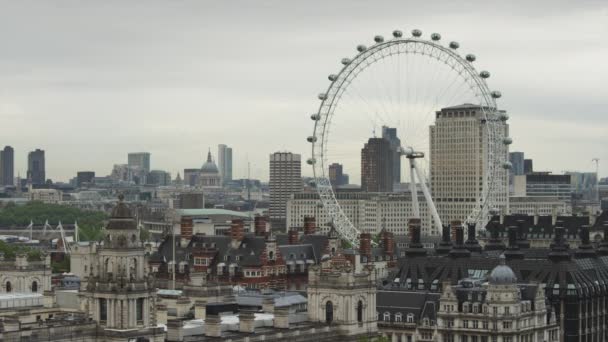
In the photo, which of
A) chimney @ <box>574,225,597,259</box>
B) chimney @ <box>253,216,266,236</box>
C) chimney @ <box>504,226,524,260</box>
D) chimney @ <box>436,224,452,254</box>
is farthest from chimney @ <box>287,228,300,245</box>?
chimney @ <box>574,225,597,259</box>

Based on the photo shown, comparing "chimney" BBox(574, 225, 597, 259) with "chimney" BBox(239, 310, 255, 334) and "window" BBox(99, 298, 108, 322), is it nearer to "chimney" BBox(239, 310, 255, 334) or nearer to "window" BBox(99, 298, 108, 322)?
"chimney" BBox(239, 310, 255, 334)

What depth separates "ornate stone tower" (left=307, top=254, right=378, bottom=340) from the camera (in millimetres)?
109250

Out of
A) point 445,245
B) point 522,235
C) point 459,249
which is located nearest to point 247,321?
point 459,249

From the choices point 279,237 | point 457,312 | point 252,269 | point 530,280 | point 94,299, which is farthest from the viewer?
point 279,237

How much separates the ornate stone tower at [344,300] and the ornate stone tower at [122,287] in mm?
17820

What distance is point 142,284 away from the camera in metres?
93.8

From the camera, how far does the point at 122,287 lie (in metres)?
92.8

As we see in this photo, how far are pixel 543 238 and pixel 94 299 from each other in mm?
113634

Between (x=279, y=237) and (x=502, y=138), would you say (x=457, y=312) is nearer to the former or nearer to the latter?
(x=279, y=237)

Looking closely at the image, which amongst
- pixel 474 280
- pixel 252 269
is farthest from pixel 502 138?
pixel 474 280

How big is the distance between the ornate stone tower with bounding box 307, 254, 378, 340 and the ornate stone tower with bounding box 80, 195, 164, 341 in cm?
1782

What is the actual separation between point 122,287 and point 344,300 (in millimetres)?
21964

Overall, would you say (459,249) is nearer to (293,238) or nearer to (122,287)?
(293,238)

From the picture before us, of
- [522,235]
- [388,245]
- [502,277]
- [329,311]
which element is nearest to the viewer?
[329,311]
